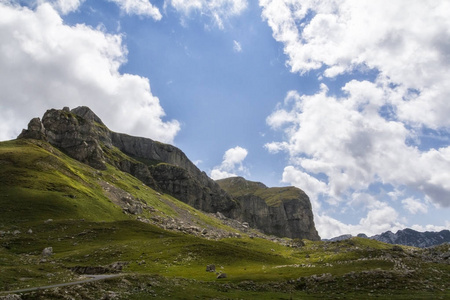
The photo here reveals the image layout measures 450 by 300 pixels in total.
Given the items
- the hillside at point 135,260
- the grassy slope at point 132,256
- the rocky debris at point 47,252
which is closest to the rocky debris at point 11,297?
the hillside at point 135,260

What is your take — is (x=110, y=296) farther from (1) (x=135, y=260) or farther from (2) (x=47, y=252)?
(2) (x=47, y=252)

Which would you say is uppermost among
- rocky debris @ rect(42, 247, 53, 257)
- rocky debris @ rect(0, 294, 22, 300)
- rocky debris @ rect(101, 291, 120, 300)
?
rocky debris @ rect(42, 247, 53, 257)

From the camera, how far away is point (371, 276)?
4797 centimetres

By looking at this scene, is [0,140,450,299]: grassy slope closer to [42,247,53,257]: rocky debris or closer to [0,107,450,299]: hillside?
[0,107,450,299]: hillside

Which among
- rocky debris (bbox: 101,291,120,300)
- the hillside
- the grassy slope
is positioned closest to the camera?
rocky debris (bbox: 101,291,120,300)

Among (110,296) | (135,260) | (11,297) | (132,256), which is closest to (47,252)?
(132,256)

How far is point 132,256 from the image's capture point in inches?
2963

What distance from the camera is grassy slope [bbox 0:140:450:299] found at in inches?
1663

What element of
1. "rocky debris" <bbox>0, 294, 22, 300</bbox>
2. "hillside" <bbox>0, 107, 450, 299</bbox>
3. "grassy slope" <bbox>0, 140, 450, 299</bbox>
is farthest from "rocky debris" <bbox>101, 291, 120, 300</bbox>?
"rocky debris" <bbox>0, 294, 22, 300</bbox>

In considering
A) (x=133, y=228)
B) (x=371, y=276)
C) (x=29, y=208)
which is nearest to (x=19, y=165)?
(x=29, y=208)

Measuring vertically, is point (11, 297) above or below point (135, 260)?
below

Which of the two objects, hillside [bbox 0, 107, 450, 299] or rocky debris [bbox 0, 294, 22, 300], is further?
hillside [bbox 0, 107, 450, 299]

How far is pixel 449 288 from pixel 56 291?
5036 centimetres

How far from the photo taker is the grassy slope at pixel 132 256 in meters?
42.2
